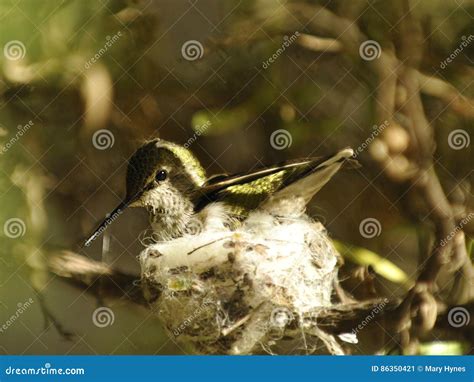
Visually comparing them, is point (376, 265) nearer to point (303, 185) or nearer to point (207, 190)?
point (303, 185)

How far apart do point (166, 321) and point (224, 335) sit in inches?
8.6

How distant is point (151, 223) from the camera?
277 cm

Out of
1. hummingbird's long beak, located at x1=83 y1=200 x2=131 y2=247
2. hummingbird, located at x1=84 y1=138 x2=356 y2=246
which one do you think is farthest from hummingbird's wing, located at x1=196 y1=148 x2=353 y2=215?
hummingbird's long beak, located at x1=83 y1=200 x2=131 y2=247

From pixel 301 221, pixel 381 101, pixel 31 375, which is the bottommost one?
pixel 31 375

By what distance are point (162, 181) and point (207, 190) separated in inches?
6.1

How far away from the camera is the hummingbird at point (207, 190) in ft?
8.91

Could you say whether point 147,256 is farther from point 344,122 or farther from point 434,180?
point 434,180

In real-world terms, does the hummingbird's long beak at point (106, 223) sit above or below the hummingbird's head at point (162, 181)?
below

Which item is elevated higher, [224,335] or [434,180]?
[434,180]

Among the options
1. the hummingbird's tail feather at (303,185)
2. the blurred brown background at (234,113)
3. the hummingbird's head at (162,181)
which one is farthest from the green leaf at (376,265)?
the hummingbird's head at (162,181)

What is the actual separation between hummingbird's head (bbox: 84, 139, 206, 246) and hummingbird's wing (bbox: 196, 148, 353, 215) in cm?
6

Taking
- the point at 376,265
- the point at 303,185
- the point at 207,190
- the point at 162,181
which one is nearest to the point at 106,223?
the point at 162,181

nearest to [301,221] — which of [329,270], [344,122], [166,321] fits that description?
[329,270]

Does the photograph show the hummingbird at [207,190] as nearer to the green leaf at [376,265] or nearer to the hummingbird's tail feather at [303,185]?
the hummingbird's tail feather at [303,185]
